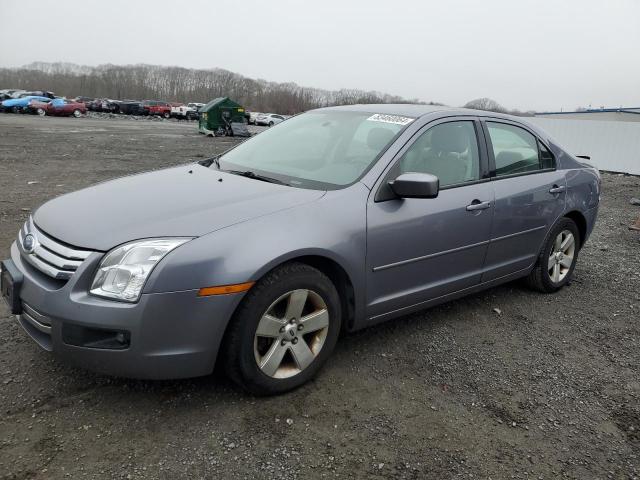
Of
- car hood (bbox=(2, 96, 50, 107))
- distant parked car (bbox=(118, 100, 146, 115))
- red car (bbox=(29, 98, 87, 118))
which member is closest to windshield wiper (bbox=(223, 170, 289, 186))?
red car (bbox=(29, 98, 87, 118))

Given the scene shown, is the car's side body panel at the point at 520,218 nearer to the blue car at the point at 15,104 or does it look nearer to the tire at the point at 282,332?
the tire at the point at 282,332

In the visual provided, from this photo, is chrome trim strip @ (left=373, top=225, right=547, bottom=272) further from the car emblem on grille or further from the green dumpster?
the green dumpster

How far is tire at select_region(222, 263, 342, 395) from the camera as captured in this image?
8.73ft

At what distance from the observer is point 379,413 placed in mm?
2822

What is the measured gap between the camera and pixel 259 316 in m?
2.69

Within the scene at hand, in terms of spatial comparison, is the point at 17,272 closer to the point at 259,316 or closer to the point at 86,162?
the point at 259,316

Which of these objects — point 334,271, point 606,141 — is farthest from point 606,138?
point 334,271

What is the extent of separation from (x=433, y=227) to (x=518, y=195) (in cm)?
108

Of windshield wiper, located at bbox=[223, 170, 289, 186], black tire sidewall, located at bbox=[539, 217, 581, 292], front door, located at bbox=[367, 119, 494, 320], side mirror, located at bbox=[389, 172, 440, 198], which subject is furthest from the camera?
black tire sidewall, located at bbox=[539, 217, 581, 292]

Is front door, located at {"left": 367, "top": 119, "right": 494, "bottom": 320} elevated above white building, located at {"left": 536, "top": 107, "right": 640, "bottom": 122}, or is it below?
below

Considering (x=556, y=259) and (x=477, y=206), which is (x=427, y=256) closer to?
(x=477, y=206)

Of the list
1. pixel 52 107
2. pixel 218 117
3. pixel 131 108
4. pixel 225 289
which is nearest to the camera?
pixel 225 289

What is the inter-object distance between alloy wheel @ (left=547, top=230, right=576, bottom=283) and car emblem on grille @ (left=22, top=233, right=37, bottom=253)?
4.07 metres

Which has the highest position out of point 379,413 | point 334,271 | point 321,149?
point 321,149
